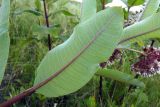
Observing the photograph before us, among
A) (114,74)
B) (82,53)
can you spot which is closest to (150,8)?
(114,74)

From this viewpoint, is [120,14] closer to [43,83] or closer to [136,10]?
[43,83]

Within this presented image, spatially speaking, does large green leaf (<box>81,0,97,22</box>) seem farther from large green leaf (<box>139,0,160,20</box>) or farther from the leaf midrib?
large green leaf (<box>139,0,160,20</box>)

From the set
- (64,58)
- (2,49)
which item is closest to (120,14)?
(64,58)

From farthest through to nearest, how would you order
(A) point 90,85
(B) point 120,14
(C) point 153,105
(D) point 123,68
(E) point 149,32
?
(D) point 123,68, (A) point 90,85, (C) point 153,105, (E) point 149,32, (B) point 120,14

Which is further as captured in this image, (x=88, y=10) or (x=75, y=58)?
(x=88, y=10)

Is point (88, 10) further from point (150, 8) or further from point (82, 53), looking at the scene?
point (150, 8)

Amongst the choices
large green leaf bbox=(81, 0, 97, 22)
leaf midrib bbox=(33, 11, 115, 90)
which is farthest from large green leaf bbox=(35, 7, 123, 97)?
large green leaf bbox=(81, 0, 97, 22)
